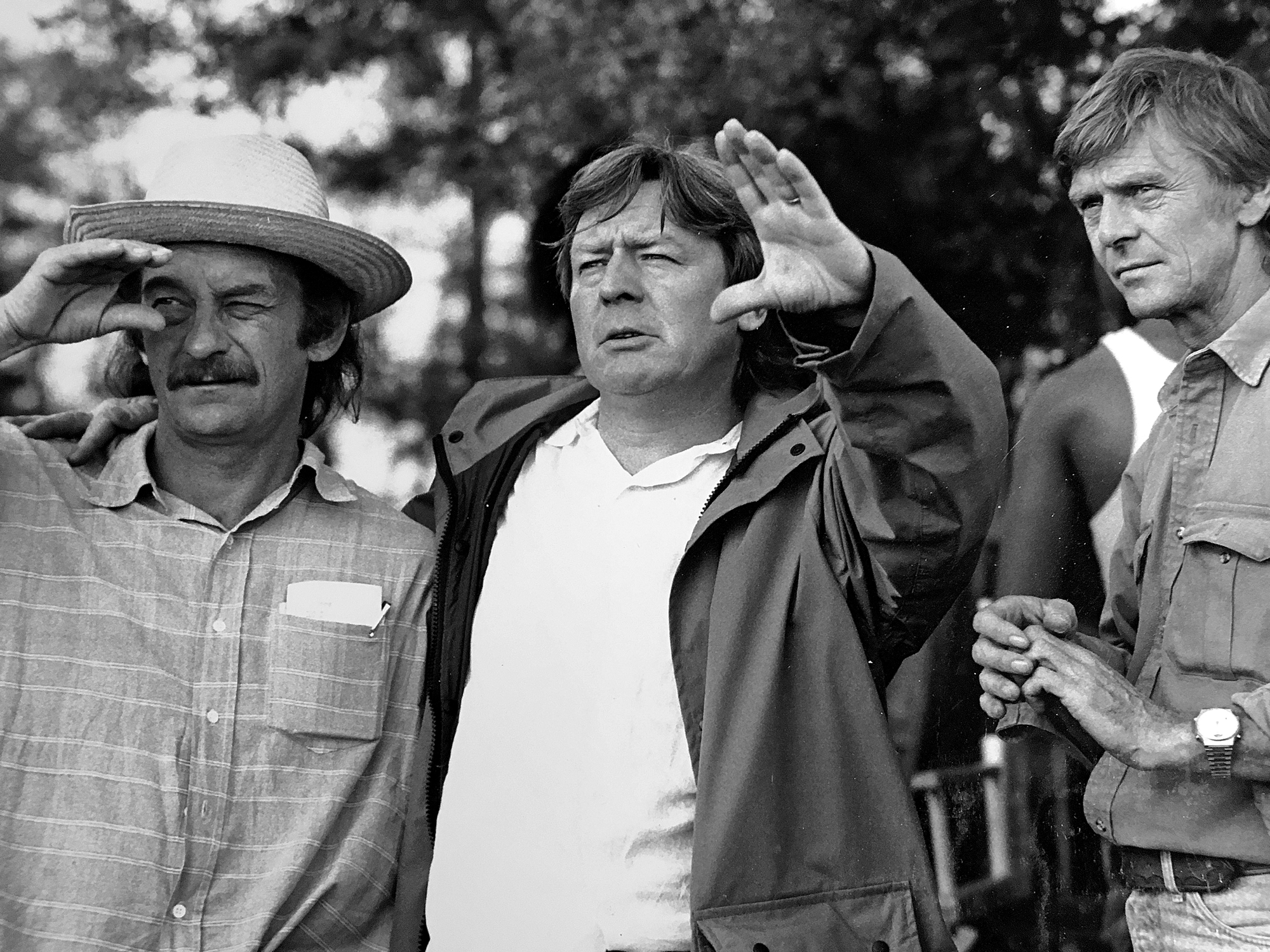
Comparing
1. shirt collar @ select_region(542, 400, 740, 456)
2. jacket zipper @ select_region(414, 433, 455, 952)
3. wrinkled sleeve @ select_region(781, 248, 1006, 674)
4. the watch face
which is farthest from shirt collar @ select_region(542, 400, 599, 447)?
the watch face

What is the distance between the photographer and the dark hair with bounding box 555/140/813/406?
2480mm

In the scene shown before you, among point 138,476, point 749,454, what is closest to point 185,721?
point 138,476

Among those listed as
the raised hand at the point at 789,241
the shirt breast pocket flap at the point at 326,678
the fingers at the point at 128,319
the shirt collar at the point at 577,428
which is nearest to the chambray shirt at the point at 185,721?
the shirt breast pocket flap at the point at 326,678

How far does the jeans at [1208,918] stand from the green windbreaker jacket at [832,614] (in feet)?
0.88

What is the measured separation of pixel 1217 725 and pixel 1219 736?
0.5 inches

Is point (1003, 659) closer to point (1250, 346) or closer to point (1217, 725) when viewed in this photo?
point (1217, 725)

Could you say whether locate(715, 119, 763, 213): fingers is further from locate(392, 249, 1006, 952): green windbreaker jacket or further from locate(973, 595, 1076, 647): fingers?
locate(973, 595, 1076, 647): fingers

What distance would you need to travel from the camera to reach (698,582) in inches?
86.7

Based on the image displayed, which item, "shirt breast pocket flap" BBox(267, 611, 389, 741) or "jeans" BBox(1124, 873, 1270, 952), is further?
"shirt breast pocket flap" BBox(267, 611, 389, 741)

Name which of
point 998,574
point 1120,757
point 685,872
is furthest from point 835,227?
point 998,574

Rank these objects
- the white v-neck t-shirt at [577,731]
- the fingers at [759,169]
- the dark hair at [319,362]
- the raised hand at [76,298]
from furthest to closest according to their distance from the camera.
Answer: the dark hair at [319,362] < the raised hand at [76,298] < the white v-neck t-shirt at [577,731] < the fingers at [759,169]

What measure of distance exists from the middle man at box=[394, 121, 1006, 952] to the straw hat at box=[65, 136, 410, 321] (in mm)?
346

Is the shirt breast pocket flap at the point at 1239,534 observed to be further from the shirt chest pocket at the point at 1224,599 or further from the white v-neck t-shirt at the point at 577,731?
the white v-neck t-shirt at the point at 577,731

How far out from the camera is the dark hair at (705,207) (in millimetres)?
2480
